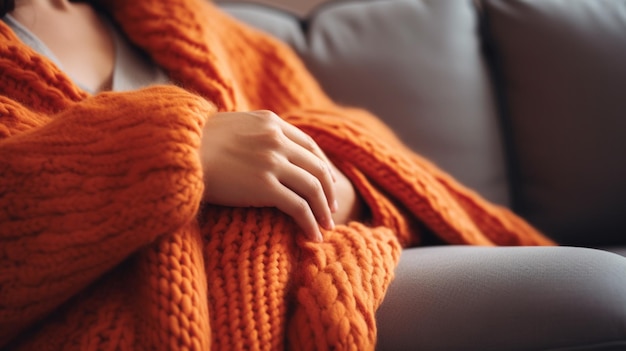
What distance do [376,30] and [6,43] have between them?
2.06ft

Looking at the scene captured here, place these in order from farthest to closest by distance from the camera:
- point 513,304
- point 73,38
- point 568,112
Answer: point 568,112 < point 73,38 < point 513,304

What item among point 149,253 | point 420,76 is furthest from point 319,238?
point 420,76

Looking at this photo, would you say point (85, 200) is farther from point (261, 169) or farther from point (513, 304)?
point (513, 304)

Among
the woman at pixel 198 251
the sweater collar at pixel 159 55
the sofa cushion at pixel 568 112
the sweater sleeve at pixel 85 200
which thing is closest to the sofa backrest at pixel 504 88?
the sofa cushion at pixel 568 112

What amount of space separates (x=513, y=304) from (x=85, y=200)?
357 mm

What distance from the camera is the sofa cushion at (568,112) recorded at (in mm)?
867

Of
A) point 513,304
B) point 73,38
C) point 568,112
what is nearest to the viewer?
point 513,304

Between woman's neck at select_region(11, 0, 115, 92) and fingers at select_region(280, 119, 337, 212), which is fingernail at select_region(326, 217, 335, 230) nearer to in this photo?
fingers at select_region(280, 119, 337, 212)

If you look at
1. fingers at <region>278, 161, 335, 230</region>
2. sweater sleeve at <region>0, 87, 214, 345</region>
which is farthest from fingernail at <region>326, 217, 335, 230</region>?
sweater sleeve at <region>0, 87, 214, 345</region>

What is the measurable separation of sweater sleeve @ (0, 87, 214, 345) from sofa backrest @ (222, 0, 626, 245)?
0.55 meters

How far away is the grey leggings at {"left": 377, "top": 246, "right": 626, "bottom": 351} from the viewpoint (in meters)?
0.41

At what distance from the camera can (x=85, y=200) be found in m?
0.44

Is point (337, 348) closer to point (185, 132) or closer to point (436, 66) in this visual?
point (185, 132)

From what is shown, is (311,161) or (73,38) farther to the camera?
(73,38)
